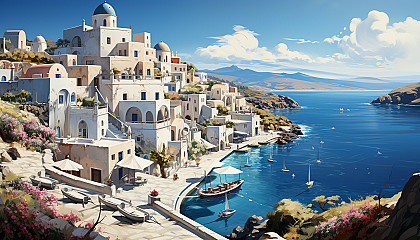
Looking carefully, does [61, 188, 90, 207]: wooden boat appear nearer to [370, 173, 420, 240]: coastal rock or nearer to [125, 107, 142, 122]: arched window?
A: [370, 173, 420, 240]: coastal rock

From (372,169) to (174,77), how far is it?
136 feet

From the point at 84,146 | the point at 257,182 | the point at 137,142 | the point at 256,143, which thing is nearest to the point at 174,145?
the point at 137,142

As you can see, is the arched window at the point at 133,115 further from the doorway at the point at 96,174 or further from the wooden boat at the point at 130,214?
the wooden boat at the point at 130,214

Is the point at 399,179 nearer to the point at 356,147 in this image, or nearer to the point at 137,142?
Answer: the point at 356,147

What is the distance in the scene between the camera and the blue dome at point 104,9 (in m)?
52.1

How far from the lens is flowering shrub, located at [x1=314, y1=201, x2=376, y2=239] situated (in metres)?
11.3

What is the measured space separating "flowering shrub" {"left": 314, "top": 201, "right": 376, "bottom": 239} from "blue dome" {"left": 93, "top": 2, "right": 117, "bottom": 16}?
4944 centimetres

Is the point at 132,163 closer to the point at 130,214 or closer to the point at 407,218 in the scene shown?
the point at 130,214

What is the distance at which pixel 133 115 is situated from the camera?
44469 millimetres

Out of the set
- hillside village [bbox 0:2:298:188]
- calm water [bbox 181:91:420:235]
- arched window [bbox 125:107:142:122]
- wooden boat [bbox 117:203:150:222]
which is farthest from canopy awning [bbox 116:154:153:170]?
arched window [bbox 125:107:142:122]

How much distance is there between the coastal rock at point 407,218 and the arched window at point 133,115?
3771cm

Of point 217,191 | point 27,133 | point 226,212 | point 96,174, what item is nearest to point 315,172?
point 217,191

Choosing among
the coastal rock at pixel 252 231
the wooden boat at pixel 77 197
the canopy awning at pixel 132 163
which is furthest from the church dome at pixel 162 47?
the wooden boat at pixel 77 197

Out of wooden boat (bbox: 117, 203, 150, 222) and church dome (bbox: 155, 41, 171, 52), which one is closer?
wooden boat (bbox: 117, 203, 150, 222)
